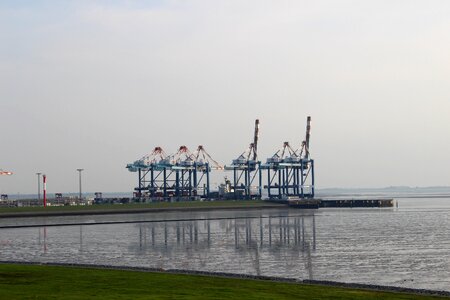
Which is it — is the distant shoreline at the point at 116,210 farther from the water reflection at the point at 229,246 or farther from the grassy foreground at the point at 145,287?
the grassy foreground at the point at 145,287

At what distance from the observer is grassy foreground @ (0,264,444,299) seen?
2175 centimetres

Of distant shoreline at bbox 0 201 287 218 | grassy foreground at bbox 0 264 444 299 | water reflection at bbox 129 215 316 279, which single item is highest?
grassy foreground at bbox 0 264 444 299

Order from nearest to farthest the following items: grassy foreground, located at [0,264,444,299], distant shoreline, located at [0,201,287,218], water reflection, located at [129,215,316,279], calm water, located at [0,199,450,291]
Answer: grassy foreground, located at [0,264,444,299]
calm water, located at [0,199,450,291]
water reflection, located at [129,215,316,279]
distant shoreline, located at [0,201,287,218]

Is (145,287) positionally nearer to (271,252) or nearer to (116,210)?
(271,252)

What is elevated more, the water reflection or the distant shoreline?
the water reflection

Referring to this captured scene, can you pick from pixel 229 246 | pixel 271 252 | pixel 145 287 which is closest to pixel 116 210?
pixel 229 246

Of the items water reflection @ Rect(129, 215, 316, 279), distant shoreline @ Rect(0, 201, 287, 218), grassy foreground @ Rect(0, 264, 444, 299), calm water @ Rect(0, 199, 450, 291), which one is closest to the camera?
grassy foreground @ Rect(0, 264, 444, 299)

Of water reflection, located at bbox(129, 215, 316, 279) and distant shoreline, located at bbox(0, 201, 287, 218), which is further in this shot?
distant shoreline, located at bbox(0, 201, 287, 218)

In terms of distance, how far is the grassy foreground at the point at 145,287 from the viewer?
2175 centimetres

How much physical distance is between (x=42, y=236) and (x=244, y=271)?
31.7m

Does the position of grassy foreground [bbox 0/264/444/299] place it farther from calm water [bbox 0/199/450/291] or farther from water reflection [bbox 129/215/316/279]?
water reflection [bbox 129/215/316/279]

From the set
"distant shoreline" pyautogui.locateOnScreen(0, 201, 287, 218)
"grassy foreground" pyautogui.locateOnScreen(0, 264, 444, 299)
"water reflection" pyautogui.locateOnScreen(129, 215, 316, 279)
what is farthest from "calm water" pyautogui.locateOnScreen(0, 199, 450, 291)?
"distant shoreline" pyautogui.locateOnScreen(0, 201, 287, 218)

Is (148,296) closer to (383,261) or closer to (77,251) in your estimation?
(383,261)

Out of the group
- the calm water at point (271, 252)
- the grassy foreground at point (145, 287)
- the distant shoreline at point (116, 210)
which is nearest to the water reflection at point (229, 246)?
the calm water at point (271, 252)
